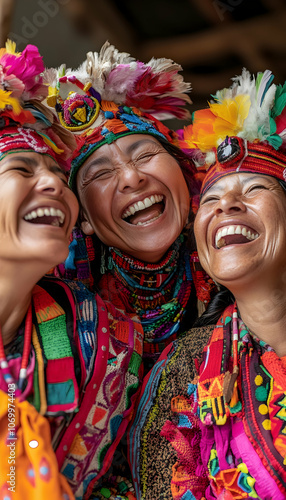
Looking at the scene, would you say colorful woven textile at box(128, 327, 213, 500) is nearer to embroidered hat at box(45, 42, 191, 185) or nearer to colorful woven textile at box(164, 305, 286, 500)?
colorful woven textile at box(164, 305, 286, 500)

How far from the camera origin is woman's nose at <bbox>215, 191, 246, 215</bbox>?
1.86m

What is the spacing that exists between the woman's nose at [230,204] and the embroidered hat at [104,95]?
25.6 inches

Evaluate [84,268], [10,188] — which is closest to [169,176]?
[84,268]

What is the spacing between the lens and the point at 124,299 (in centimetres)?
246

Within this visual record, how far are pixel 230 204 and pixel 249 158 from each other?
19 centimetres

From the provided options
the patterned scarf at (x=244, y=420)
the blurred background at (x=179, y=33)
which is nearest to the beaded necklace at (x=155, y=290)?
the patterned scarf at (x=244, y=420)

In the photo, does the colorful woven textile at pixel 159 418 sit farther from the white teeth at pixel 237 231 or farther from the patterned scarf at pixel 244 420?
the white teeth at pixel 237 231

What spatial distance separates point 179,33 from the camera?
391 centimetres

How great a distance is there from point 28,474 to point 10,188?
0.83 meters

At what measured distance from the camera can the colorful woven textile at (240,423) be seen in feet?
5.40

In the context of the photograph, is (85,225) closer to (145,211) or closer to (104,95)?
(145,211)

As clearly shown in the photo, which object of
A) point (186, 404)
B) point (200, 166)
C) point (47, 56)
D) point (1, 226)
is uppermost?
point (47, 56)

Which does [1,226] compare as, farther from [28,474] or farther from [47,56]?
[47,56]

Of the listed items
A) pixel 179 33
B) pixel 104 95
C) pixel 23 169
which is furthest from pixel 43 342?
pixel 179 33
